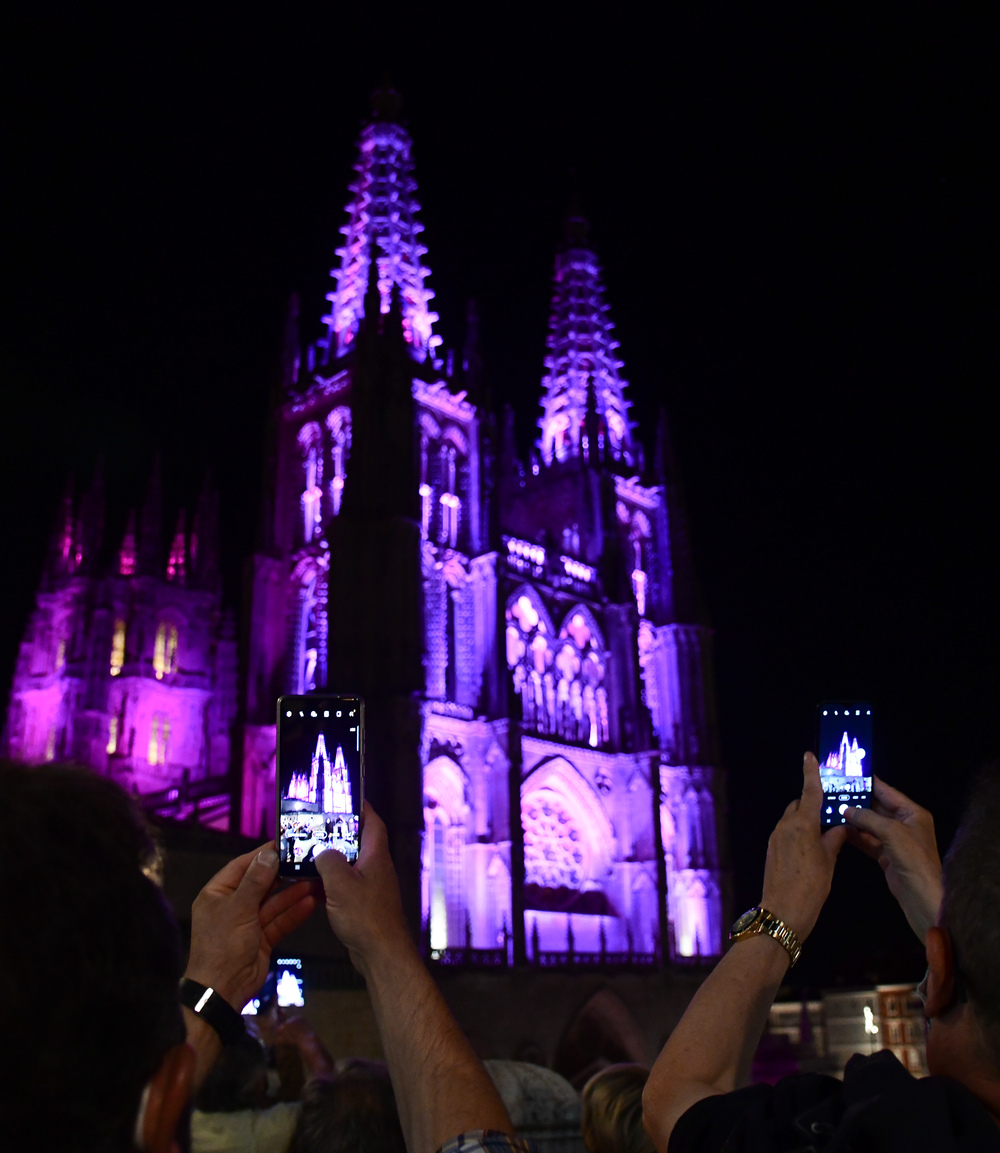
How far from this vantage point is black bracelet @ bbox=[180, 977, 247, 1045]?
91.0 inches

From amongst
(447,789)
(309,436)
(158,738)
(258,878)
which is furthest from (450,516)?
(258,878)

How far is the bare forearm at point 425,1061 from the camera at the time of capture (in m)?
1.90

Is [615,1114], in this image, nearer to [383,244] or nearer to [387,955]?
[387,955]

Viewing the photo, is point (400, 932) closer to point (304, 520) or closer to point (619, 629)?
point (304, 520)

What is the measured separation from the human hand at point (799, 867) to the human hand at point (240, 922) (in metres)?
1.09

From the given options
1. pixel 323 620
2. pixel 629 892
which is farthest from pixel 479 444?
pixel 629 892

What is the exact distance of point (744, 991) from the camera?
214 cm

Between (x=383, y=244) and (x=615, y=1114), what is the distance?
37.1 metres

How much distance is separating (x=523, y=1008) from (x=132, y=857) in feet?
97.3

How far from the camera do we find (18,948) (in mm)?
1239

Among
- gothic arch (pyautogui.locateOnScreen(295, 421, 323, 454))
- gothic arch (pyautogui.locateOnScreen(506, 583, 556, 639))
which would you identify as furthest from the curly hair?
gothic arch (pyautogui.locateOnScreen(295, 421, 323, 454))

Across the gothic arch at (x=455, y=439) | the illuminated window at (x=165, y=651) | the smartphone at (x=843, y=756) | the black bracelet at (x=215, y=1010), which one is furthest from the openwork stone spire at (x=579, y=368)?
the black bracelet at (x=215, y=1010)

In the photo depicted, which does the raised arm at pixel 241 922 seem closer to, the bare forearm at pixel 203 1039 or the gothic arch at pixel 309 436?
the bare forearm at pixel 203 1039

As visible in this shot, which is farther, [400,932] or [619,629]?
[619,629]
